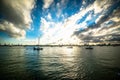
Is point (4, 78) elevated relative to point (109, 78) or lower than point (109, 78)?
elevated

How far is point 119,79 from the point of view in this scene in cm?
2011

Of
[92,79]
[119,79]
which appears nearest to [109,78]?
[119,79]

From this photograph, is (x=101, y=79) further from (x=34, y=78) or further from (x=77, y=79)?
(x=34, y=78)

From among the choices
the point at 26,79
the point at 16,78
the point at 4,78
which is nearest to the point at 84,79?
the point at 26,79

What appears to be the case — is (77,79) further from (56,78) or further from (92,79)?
(56,78)

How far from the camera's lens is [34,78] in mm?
20656

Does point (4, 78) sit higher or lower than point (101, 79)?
higher

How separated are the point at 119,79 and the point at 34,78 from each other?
19584 millimetres

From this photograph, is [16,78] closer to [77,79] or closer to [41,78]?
[41,78]

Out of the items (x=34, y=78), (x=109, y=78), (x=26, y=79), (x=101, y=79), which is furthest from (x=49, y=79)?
(x=109, y=78)

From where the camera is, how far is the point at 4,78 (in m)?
20.2

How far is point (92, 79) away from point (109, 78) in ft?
13.9

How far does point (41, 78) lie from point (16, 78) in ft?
18.4

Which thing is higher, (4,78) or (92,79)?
(4,78)
